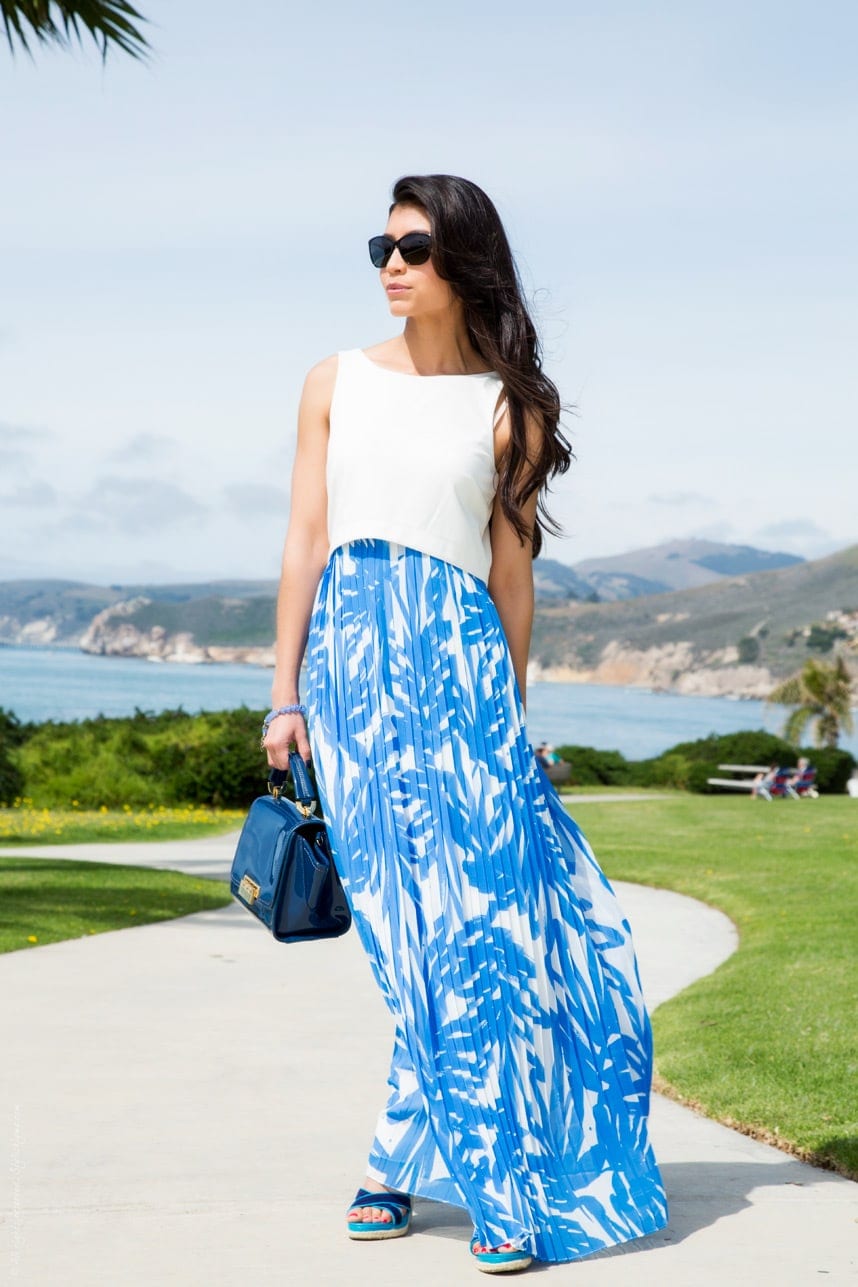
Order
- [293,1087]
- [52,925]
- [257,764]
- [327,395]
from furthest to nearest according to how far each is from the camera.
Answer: [257,764]
[52,925]
[293,1087]
[327,395]

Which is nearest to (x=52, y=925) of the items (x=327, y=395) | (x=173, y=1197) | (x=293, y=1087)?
(x=293, y=1087)

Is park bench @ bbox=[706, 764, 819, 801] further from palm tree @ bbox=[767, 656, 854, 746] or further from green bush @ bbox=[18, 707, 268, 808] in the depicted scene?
palm tree @ bbox=[767, 656, 854, 746]

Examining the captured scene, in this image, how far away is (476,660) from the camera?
3209 mm

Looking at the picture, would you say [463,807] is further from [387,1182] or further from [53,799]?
[53,799]

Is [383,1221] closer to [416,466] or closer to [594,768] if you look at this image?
[416,466]

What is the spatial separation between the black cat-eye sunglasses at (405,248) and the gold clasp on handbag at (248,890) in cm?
136

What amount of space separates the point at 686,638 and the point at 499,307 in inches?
6298

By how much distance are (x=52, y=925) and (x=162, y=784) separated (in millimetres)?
11238

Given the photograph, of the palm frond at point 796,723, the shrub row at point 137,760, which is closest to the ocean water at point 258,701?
the palm frond at point 796,723

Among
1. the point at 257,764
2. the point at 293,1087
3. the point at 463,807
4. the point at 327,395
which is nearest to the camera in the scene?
the point at 463,807

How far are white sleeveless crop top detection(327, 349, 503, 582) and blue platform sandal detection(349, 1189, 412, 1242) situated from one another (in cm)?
133

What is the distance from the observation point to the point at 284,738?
328 centimetres

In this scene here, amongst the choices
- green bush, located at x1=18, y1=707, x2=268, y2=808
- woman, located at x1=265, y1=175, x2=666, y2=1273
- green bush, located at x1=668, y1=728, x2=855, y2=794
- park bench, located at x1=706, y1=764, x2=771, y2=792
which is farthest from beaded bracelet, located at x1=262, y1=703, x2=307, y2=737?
green bush, located at x1=668, y1=728, x2=855, y2=794

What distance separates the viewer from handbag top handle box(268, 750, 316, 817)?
3.32 meters
